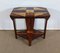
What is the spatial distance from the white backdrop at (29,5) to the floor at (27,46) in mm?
245

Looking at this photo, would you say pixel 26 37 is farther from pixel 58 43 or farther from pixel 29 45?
pixel 58 43

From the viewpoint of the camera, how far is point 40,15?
6.63ft

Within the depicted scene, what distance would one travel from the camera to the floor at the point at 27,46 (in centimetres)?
206

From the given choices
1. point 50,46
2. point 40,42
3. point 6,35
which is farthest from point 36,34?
point 6,35

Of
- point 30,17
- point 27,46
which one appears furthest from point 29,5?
point 27,46

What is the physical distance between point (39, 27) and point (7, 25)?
73 centimetres

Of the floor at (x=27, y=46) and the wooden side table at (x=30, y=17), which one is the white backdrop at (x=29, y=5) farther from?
the wooden side table at (x=30, y=17)

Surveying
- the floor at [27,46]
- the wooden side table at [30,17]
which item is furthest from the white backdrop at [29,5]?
the wooden side table at [30,17]

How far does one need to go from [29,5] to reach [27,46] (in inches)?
34.1

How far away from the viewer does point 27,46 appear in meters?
2.17

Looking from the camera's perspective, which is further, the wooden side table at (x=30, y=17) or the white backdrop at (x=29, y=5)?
the white backdrop at (x=29, y=5)

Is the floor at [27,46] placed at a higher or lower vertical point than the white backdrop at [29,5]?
lower

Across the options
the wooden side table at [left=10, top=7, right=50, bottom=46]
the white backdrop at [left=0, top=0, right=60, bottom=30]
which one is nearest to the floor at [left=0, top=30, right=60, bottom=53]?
the wooden side table at [left=10, top=7, right=50, bottom=46]

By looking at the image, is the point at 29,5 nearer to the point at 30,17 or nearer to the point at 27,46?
the point at 30,17
